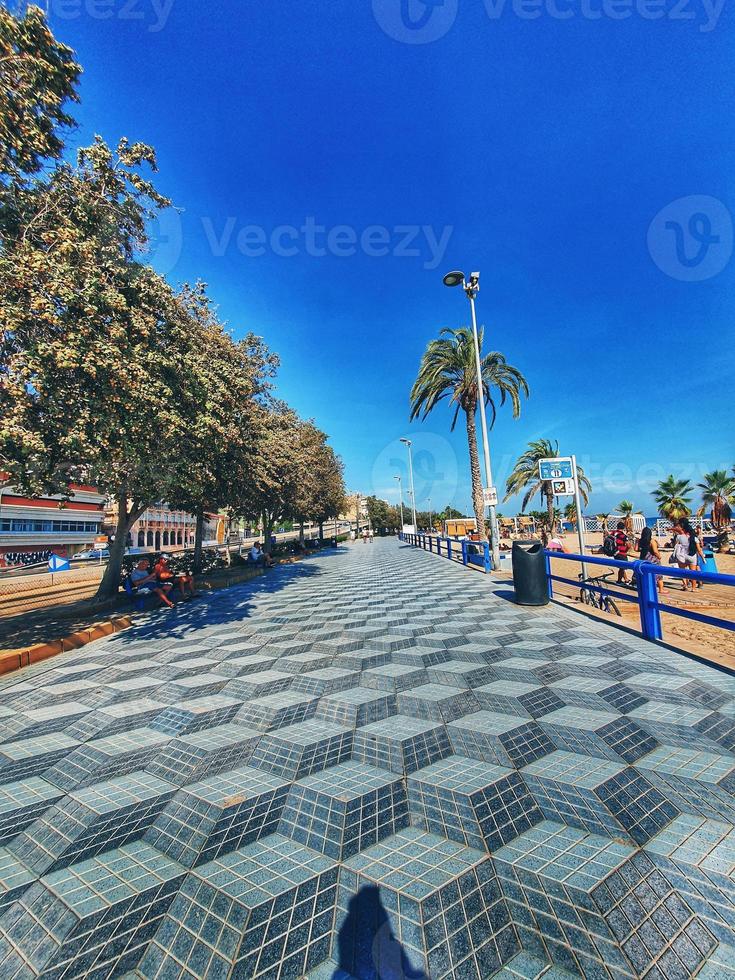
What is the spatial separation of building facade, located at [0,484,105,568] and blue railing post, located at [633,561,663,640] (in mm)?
40342

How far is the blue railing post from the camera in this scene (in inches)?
218

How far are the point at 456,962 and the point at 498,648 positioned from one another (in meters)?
4.30

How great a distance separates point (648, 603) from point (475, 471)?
46.6 feet

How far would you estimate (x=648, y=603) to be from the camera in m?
5.59

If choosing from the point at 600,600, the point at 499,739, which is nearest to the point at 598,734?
the point at 499,739

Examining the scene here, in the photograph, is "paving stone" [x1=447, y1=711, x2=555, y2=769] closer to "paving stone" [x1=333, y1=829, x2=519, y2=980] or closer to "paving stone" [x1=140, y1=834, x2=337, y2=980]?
"paving stone" [x1=333, y1=829, x2=519, y2=980]

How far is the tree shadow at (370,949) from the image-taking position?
1.55 metres

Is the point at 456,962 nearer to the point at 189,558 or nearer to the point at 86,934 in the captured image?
the point at 86,934

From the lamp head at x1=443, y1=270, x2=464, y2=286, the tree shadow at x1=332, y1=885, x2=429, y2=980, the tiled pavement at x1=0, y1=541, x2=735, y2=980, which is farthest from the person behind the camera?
the lamp head at x1=443, y1=270, x2=464, y2=286

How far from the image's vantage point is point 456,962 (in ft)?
5.17

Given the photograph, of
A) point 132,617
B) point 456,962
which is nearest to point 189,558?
point 132,617

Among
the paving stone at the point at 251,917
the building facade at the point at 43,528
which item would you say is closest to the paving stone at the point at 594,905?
the paving stone at the point at 251,917

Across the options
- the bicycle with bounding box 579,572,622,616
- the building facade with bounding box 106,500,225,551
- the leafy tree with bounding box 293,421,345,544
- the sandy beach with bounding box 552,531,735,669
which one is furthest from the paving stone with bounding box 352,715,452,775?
the building facade with bounding box 106,500,225,551

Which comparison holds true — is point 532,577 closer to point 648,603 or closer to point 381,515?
point 648,603
